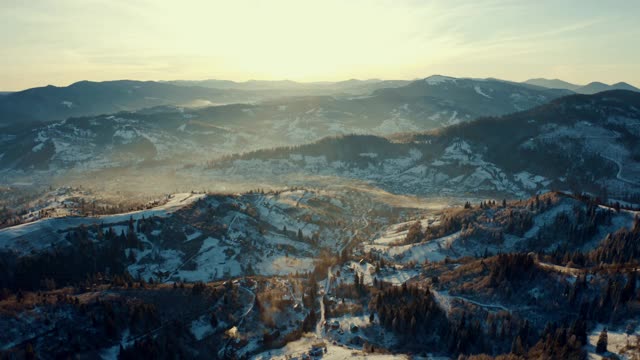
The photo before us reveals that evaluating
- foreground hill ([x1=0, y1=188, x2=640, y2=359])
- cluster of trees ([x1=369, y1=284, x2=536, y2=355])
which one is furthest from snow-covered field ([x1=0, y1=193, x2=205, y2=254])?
cluster of trees ([x1=369, y1=284, x2=536, y2=355])

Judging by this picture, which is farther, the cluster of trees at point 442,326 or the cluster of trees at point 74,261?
the cluster of trees at point 74,261

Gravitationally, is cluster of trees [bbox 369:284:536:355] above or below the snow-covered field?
below

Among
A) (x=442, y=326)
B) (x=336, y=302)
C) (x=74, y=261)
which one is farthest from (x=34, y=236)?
(x=442, y=326)

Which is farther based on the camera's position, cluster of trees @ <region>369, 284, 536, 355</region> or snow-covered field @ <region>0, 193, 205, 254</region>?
snow-covered field @ <region>0, 193, 205, 254</region>

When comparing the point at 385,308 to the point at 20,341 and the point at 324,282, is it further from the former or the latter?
the point at 20,341

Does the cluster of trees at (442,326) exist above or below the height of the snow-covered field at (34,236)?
below

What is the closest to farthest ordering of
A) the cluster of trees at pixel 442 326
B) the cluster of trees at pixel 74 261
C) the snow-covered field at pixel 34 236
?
1. the cluster of trees at pixel 442 326
2. the cluster of trees at pixel 74 261
3. the snow-covered field at pixel 34 236

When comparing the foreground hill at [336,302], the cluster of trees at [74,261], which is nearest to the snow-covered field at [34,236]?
the foreground hill at [336,302]

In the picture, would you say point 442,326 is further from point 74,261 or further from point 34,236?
point 34,236

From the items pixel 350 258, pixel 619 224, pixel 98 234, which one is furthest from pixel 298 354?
pixel 619 224

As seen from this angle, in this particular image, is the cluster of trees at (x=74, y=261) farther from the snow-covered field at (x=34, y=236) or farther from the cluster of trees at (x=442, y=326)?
the cluster of trees at (x=442, y=326)

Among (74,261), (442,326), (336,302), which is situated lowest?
(336,302)

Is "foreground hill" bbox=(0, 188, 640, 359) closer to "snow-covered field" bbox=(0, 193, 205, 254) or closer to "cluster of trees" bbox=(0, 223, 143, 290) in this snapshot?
"cluster of trees" bbox=(0, 223, 143, 290)

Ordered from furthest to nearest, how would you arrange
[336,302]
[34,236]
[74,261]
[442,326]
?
[34,236]
[74,261]
[336,302]
[442,326]
